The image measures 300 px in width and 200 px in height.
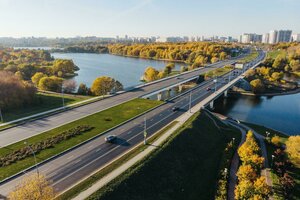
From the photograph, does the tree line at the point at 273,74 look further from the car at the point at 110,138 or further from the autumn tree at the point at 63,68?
the autumn tree at the point at 63,68

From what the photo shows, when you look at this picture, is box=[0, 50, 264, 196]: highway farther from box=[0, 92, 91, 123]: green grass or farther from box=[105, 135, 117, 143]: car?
box=[0, 92, 91, 123]: green grass

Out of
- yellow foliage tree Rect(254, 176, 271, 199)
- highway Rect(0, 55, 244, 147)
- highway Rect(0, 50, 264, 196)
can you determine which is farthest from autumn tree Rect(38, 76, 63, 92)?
yellow foliage tree Rect(254, 176, 271, 199)

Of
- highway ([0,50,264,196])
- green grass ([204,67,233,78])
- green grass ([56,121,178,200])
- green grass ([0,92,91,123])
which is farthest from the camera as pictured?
green grass ([204,67,233,78])

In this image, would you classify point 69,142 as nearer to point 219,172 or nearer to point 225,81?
point 219,172

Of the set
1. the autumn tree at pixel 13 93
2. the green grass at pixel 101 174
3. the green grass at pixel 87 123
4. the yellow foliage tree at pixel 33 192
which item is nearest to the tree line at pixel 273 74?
the green grass at pixel 87 123

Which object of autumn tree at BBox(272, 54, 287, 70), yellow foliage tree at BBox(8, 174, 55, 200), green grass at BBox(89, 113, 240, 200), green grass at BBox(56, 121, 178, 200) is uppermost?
autumn tree at BBox(272, 54, 287, 70)

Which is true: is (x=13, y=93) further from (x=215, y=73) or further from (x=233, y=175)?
(x=215, y=73)

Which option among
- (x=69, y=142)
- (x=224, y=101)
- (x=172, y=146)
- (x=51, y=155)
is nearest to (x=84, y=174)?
(x=51, y=155)
